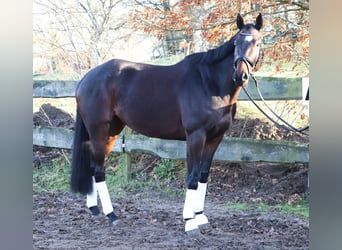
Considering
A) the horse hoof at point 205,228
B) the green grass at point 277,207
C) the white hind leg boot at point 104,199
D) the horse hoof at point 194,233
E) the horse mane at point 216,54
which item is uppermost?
the horse mane at point 216,54

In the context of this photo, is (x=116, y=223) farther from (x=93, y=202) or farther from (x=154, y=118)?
(x=154, y=118)

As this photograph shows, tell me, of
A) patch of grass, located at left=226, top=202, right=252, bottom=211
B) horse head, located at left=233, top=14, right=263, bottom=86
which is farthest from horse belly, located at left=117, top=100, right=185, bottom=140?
patch of grass, located at left=226, top=202, right=252, bottom=211

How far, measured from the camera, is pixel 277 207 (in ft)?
13.8

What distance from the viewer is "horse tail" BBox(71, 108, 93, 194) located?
3.84 m

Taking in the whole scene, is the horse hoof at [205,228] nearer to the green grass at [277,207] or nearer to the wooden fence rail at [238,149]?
the green grass at [277,207]

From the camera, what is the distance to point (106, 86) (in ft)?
12.9

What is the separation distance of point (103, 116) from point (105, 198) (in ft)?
2.32

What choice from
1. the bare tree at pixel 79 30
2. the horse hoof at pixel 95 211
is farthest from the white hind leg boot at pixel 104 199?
the bare tree at pixel 79 30

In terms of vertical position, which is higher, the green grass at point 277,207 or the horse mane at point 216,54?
the horse mane at point 216,54

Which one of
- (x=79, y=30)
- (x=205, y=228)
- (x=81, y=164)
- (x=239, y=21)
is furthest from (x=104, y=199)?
(x=79, y=30)

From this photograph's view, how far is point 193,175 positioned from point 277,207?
1.10 metres

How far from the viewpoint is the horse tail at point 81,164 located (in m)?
3.84

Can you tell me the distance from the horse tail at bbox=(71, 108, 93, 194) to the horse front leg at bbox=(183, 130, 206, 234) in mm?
903
